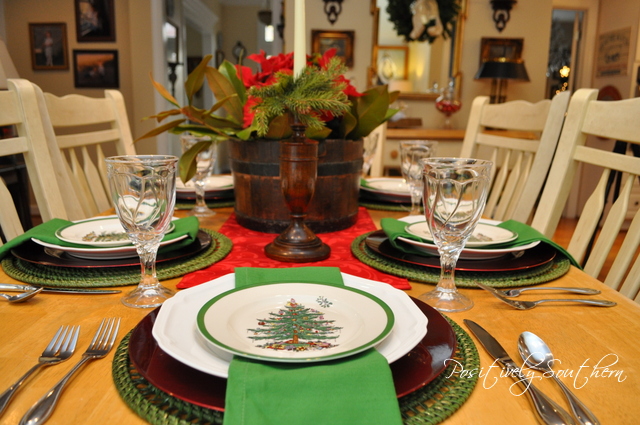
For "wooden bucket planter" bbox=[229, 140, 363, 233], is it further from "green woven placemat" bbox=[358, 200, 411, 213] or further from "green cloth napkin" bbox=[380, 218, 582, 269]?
"green woven placemat" bbox=[358, 200, 411, 213]

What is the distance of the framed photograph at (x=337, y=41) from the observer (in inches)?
150

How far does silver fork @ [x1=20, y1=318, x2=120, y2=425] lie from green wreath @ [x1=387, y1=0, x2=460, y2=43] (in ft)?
11.7

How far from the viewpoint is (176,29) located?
5.16m

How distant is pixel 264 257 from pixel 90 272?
273 mm

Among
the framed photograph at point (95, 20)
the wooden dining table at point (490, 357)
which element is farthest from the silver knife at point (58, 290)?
the framed photograph at point (95, 20)

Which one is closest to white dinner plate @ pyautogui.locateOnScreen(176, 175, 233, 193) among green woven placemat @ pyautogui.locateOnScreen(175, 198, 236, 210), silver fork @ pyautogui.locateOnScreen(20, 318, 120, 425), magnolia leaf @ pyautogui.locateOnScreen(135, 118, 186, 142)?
green woven placemat @ pyautogui.locateOnScreen(175, 198, 236, 210)

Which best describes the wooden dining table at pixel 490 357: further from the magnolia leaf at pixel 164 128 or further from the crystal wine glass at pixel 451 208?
the magnolia leaf at pixel 164 128

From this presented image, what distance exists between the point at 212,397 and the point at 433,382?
190 mm

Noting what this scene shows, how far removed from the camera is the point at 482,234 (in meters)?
0.92

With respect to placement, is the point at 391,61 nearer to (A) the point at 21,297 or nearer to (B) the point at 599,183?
(B) the point at 599,183

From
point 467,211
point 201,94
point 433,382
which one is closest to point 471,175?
point 467,211

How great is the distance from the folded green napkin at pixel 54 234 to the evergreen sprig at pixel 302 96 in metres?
0.21

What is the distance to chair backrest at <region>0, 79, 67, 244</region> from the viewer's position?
1120 mm

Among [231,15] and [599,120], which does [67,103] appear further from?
[231,15]
